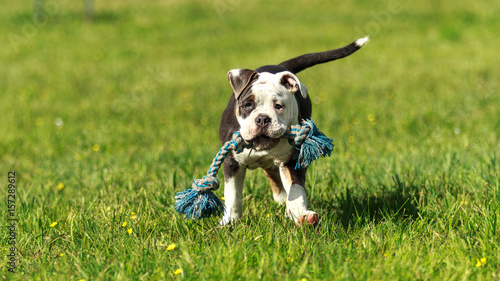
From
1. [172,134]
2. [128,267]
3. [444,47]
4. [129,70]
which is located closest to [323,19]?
[444,47]

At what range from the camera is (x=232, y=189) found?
354cm

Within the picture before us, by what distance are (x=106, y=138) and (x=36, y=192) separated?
7.49ft

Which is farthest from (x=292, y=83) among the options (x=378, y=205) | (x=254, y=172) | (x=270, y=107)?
(x=254, y=172)

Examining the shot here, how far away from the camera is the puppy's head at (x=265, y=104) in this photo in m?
3.11

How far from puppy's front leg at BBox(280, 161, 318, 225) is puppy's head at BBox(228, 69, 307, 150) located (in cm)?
31

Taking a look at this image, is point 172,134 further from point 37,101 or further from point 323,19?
point 323,19

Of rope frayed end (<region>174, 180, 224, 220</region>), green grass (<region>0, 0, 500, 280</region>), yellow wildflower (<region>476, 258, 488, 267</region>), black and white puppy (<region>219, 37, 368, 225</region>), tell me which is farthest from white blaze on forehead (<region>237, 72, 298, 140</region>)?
yellow wildflower (<region>476, 258, 488, 267</region>)

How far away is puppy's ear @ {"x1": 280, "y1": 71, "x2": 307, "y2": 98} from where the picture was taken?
3.27m

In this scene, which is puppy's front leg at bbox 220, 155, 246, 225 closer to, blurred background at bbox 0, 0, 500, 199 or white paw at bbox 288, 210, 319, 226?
white paw at bbox 288, 210, 319, 226

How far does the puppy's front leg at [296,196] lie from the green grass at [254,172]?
95 mm

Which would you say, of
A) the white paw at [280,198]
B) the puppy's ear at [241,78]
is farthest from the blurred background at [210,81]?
the puppy's ear at [241,78]

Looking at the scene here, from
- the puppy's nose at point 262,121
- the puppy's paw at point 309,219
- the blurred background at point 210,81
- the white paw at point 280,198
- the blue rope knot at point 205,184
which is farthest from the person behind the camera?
the blurred background at point 210,81

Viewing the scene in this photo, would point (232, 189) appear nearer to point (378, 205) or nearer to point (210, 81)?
point (378, 205)

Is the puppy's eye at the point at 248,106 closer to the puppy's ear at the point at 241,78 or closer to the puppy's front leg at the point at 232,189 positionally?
the puppy's ear at the point at 241,78
